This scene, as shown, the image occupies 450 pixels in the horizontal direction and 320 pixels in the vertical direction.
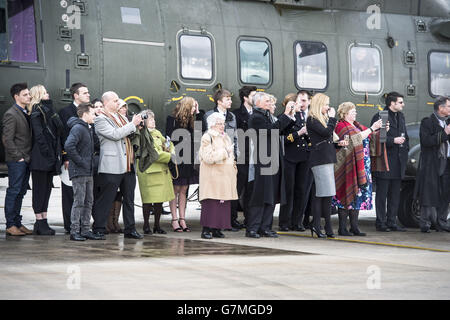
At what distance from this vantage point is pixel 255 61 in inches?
529

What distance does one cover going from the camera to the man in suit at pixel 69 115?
36.8 ft

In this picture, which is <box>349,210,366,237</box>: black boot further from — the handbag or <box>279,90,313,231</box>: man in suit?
the handbag

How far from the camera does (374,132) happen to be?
12352 mm

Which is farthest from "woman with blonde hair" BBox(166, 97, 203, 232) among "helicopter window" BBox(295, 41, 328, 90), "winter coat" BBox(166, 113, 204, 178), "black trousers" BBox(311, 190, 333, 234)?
"helicopter window" BBox(295, 41, 328, 90)

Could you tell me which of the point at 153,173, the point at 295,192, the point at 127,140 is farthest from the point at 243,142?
the point at 127,140

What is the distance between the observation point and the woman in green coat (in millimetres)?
11430

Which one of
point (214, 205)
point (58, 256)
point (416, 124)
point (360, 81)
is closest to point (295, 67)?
point (360, 81)

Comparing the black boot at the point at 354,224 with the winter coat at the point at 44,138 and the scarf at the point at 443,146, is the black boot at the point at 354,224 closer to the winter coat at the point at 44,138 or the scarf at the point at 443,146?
the scarf at the point at 443,146

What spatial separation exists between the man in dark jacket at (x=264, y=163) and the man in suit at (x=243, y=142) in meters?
0.44

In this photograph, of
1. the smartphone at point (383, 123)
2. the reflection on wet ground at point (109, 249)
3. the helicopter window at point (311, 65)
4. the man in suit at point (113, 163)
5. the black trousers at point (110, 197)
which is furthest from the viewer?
the helicopter window at point (311, 65)

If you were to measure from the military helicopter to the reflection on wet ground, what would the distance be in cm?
240

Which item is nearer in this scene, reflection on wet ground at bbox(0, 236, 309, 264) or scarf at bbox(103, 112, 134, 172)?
reflection on wet ground at bbox(0, 236, 309, 264)

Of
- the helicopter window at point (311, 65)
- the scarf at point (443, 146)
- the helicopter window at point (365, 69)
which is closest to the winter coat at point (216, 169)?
the helicopter window at point (311, 65)

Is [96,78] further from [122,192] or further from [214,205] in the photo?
[214,205]
